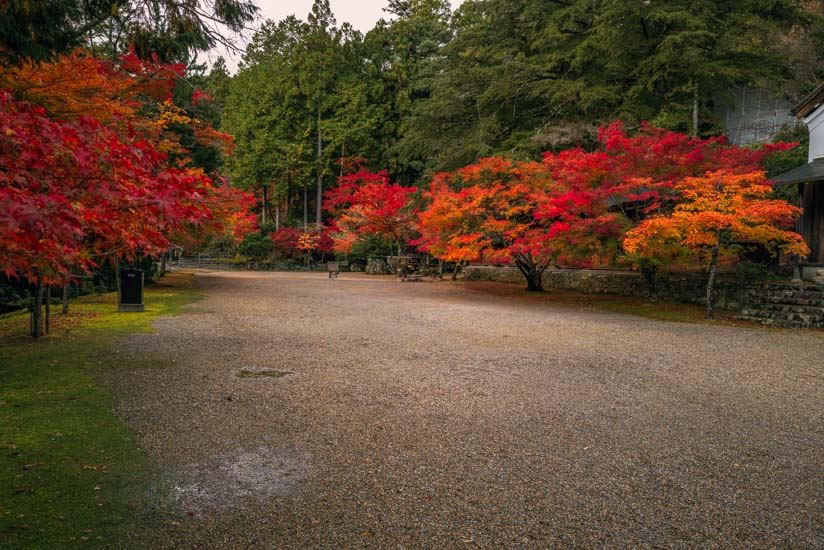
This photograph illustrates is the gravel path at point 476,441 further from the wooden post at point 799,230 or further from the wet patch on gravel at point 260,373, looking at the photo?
the wooden post at point 799,230

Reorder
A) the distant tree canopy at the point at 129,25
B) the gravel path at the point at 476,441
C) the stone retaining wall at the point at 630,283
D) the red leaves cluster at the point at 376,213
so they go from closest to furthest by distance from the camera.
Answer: the gravel path at the point at 476,441, the distant tree canopy at the point at 129,25, the stone retaining wall at the point at 630,283, the red leaves cluster at the point at 376,213

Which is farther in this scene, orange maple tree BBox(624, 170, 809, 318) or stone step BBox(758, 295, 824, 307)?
stone step BBox(758, 295, 824, 307)

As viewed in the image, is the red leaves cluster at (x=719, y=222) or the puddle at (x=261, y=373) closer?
the puddle at (x=261, y=373)

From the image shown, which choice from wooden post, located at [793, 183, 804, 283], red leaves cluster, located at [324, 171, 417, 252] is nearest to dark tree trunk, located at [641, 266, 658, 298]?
wooden post, located at [793, 183, 804, 283]

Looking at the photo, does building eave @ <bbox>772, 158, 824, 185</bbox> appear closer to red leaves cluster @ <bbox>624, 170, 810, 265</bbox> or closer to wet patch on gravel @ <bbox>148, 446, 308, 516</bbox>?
red leaves cluster @ <bbox>624, 170, 810, 265</bbox>

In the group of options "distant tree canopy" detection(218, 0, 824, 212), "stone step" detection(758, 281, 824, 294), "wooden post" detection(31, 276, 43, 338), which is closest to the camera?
"wooden post" detection(31, 276, 43, 338)

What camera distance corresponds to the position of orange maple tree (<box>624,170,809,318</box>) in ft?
29.5

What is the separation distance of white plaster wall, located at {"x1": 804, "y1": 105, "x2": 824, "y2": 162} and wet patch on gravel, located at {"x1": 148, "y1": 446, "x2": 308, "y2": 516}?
1476 cm

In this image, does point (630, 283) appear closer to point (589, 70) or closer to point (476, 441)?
point (589, 70)

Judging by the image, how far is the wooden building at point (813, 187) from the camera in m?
10.8

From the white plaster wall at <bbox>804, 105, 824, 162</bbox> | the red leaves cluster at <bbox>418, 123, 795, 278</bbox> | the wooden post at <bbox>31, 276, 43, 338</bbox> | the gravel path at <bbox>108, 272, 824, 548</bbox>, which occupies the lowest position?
the gravel path at <bbox>108, 272, 824, 548</bbox>

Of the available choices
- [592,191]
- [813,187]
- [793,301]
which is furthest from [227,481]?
[813,187]

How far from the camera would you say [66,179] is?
3285 mm

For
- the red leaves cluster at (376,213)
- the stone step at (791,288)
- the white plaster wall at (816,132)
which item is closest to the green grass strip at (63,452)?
the stone step at (791,288)
